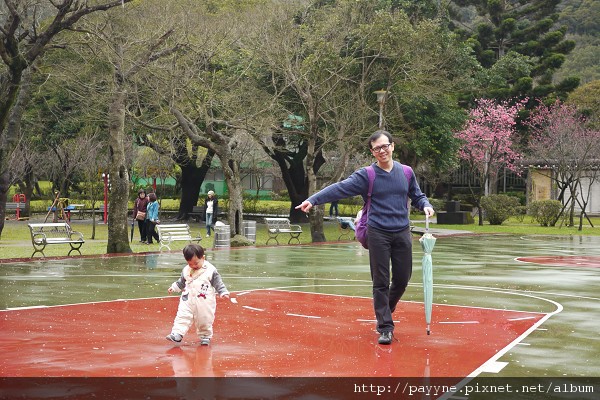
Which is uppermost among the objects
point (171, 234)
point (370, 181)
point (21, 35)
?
point (21, 35)

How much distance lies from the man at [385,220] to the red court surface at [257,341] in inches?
18.4

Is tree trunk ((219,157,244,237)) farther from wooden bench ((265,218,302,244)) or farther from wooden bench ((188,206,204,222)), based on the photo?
wooden bench ((188,206,204,222))

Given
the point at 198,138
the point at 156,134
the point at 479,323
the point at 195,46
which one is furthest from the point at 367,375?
the point at 156,134

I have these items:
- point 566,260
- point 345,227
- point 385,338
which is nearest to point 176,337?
point 385,338

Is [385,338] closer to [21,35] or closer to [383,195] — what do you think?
[383,195]

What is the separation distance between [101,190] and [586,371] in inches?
1862

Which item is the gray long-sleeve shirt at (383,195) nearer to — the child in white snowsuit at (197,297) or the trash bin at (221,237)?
the child in white snowsuit at (197,297)

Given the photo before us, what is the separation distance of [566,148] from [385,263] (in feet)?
134

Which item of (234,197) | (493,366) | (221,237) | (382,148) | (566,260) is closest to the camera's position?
(493,366)

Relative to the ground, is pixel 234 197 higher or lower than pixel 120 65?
lower

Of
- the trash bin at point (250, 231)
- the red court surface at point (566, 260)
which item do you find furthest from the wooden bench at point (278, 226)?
the red court surface at point (566, 260)

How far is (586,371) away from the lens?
8172mm

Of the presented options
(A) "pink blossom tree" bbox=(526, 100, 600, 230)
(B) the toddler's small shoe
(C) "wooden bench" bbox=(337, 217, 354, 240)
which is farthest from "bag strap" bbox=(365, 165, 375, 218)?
(A) "pink blossom tree" bbox=(526, 100, 600, 230)

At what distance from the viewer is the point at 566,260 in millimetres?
23031
